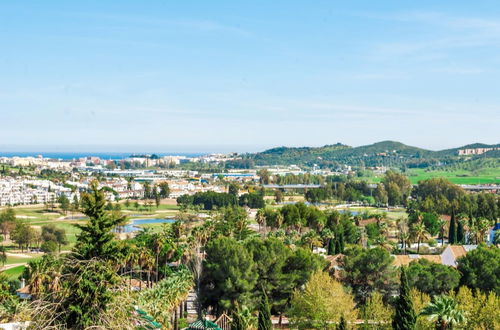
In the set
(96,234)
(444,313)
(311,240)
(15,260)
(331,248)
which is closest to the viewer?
(96,234)

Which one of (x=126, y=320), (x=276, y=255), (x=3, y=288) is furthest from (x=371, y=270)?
(x=126, y=320)

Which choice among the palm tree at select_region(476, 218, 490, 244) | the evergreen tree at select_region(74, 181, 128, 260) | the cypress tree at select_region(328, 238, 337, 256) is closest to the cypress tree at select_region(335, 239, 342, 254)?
the cypress tree at select_region(328, 238, 337, 256)

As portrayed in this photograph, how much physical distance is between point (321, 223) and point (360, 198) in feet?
236

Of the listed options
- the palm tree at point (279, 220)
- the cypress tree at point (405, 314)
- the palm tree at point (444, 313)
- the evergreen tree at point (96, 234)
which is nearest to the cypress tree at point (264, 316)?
the cypress tree at point (405, 314)

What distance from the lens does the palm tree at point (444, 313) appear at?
22.3 metres

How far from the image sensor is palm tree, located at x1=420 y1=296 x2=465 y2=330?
22.3 metres

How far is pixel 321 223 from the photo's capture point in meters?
67.8

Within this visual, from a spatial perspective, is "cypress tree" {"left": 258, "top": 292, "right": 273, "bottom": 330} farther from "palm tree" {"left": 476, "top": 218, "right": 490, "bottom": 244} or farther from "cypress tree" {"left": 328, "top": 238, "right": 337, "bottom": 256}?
"palm tree" {"left": 476, "top": 218, "right": 490, "bottom": 244}

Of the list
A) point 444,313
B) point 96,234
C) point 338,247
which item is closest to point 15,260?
point 338,247

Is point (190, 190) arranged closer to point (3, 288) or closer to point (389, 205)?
point (389, 205)

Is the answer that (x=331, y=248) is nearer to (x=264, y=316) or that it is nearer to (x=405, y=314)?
(x=405, y=314)

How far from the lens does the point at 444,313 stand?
22.3 meters

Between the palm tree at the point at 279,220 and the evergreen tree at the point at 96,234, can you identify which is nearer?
the evergreen tree at the point at 96,234

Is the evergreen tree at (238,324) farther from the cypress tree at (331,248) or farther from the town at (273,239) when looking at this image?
the cypress tree at (331,248)
